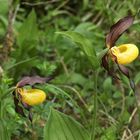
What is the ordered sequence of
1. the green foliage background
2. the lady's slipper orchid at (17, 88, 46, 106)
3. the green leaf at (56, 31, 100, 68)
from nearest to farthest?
the green leaf at (56, 31, 100, 68)
the lady's slipper orchid at (17, 88, 46, 106)
the green foliage background

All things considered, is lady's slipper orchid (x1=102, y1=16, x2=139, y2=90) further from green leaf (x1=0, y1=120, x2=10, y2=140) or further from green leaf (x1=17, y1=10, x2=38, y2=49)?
green leaf (x1=17, y1=10, x2=38, y2=49)

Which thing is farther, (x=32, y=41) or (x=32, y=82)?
(x=32, y=41)

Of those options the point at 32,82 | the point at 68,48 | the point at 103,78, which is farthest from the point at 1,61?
the point at 32,82

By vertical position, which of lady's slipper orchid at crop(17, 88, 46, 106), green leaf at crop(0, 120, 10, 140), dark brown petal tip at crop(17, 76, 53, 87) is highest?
dark brown petal tip at crop(17, 76, 53, 87)

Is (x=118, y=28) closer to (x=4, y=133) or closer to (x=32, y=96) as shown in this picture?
(x=32, y=96)

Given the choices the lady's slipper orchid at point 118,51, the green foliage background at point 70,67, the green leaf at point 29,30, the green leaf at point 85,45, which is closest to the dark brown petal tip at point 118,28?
the lady's slipper orchid at point 118,51

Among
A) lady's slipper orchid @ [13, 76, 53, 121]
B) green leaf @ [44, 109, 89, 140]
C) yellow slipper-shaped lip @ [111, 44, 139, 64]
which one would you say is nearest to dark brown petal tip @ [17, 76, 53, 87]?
lady's slipper orchid @ [13, 76, 53, 121]

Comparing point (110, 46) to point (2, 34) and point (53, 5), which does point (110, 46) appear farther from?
point (53, 5)

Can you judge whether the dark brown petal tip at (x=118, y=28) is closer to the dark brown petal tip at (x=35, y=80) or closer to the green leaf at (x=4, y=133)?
the dark brown petal tip at (x=35, y=80)
